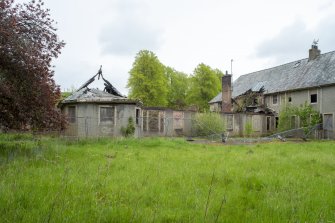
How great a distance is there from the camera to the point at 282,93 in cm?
3247

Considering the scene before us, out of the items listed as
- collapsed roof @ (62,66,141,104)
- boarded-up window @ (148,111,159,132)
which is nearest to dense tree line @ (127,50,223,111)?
boarded-up window @ (148,111,159,132)

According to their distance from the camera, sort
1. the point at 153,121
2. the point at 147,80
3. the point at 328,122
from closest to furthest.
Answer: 1. the point at 328,122
2. the point at 153,121
3. the point at 147,80

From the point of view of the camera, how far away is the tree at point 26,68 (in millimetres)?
9000

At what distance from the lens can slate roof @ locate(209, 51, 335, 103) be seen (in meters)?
28.6

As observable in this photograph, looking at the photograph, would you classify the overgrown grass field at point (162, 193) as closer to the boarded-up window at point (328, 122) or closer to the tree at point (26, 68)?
the tree at point (26, 68)

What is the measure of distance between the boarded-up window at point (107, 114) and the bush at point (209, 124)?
9.72 meters

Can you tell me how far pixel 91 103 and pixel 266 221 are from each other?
59.4ft

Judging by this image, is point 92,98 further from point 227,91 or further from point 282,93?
point 282,93

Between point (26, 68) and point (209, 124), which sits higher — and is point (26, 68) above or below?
above

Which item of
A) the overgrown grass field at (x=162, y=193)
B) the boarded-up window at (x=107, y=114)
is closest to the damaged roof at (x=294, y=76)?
Result: the boarded-up window at (x=107, y=114)

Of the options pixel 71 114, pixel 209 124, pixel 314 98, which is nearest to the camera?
pixel 71 114

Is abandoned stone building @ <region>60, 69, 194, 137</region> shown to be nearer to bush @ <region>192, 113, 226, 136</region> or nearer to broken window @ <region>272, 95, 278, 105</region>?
bush @ <region>192, 113, 226, 136</region>

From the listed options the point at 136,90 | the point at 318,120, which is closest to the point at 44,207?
the point at 318,120

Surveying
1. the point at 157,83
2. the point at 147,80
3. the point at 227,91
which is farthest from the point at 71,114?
the point at 157,83
